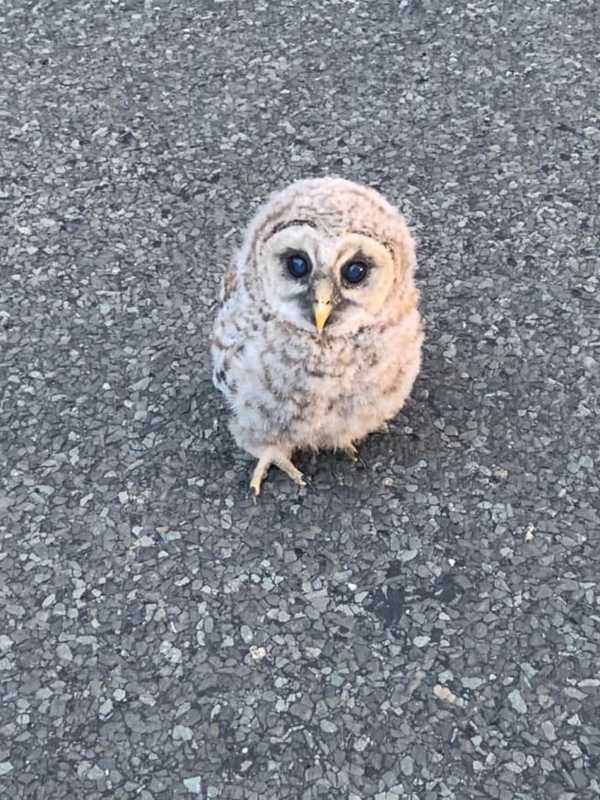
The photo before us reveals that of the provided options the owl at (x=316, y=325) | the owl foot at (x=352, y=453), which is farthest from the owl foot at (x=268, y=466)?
the owl foot at (x=352, y=453)

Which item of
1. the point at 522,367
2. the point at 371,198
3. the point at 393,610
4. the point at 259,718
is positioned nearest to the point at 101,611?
the point at 259,718

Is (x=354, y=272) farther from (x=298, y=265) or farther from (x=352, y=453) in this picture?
(x=352, y=453)

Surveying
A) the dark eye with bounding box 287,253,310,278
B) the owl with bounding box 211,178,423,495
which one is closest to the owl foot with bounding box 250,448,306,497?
the owl with bounding box 211,178,423,495

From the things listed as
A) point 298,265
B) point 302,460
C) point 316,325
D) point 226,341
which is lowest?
point 302,460

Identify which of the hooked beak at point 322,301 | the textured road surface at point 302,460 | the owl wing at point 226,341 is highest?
the hooked beak at point 322,301

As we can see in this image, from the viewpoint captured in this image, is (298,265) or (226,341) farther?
(226,341)

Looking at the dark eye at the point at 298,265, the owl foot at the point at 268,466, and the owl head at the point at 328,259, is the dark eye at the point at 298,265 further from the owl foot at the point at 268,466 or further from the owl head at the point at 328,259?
the owl foot at the point at 268,466

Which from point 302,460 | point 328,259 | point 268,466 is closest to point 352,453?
point 302,460
